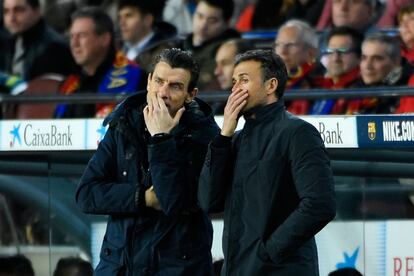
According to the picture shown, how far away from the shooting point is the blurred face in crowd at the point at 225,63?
8.67 metres

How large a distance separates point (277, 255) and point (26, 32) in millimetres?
6217

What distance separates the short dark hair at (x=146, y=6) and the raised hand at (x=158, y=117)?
5.29m

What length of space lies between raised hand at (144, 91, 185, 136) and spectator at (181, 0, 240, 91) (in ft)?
13.3

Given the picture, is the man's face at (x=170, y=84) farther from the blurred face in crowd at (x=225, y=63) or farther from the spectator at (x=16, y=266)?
the blurred face in crowd at (x=225, y=63)

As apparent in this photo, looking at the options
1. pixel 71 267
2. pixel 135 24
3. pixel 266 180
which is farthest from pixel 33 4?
pixel 266 180

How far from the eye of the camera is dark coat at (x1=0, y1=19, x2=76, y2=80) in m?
10.2

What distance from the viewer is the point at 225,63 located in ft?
28.9

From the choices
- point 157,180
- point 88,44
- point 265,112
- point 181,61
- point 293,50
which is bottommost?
point 157,180

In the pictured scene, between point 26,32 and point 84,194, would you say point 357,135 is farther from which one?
point 26,32

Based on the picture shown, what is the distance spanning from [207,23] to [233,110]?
4969 millimetres

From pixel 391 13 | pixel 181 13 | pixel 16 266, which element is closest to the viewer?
pixel 16 266

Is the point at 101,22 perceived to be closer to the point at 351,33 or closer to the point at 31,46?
the point at 31,46

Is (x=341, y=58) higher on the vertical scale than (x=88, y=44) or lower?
lower

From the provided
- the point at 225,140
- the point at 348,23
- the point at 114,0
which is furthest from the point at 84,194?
the point at 114,0
